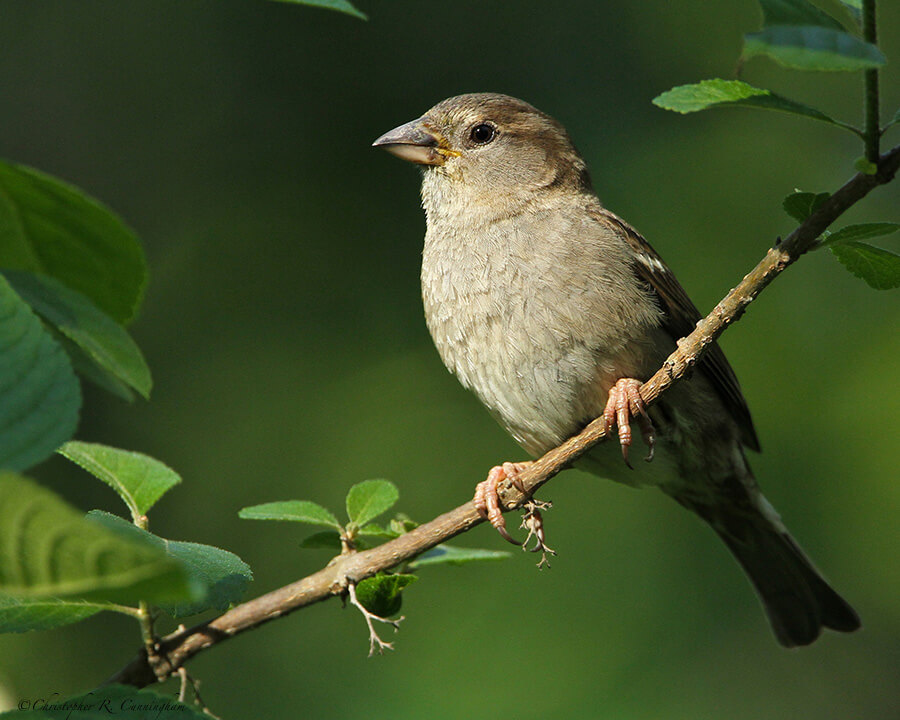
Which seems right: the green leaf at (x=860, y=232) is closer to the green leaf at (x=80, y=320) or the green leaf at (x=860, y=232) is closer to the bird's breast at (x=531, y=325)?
the green leaf at (x=80, y=320)

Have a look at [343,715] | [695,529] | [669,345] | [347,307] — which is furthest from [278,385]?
[669,345]

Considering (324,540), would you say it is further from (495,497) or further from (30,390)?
(30,390)

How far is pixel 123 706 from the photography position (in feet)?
4.74

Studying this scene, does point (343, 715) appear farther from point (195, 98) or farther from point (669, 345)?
point (195, 98)

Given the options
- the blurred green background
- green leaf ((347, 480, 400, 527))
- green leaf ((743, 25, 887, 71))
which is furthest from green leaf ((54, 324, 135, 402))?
the blurred green background

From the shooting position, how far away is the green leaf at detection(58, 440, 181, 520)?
224 centimetres

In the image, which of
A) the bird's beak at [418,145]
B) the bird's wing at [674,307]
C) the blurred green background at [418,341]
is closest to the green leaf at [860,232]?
the bird's wing at [674,307]

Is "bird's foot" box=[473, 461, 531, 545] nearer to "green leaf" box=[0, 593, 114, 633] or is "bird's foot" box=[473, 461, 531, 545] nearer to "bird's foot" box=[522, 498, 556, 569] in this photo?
"bird's foot" box=[522, 498, 556, 569]

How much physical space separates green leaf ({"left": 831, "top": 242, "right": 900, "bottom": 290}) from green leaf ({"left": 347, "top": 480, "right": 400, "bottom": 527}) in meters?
1.20

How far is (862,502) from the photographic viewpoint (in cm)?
559

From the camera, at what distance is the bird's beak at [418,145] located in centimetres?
451

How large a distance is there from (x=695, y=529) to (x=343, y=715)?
90.0 inches

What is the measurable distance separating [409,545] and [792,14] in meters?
1.51

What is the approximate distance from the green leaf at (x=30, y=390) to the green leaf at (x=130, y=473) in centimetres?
103
